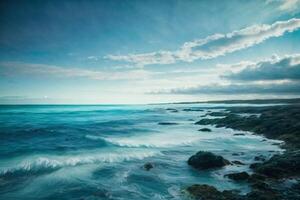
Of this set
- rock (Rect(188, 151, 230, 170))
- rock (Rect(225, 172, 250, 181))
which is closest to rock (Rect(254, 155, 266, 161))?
rock (Rect(188, 151, 230, 170))

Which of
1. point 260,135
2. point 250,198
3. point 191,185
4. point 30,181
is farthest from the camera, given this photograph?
point 260,135

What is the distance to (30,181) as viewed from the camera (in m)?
12.9

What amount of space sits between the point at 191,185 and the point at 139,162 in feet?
20.2

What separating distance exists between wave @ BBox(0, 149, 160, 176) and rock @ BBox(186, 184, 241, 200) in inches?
319

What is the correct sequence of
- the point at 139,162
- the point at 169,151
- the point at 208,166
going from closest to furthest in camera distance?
1. the point at 208,166
2. the point at 139,162
3. the point at 169,151

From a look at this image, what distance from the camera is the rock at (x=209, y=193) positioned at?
9.53m

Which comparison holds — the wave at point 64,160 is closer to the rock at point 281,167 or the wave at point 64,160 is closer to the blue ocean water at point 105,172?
the blue ocean water at point 105,172

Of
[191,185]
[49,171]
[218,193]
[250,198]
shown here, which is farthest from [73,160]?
[250,198]

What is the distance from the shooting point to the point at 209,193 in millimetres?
10078

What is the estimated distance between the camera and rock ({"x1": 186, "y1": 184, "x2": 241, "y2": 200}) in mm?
9527

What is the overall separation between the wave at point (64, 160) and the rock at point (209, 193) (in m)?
8.11

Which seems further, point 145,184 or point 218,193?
point 145,184

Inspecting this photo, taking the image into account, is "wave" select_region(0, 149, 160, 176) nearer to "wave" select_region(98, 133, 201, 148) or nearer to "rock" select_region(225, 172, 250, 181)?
"wave" select_region(98, 133, 201, 148)

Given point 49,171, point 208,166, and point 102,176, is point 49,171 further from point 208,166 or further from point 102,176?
point 208,166
